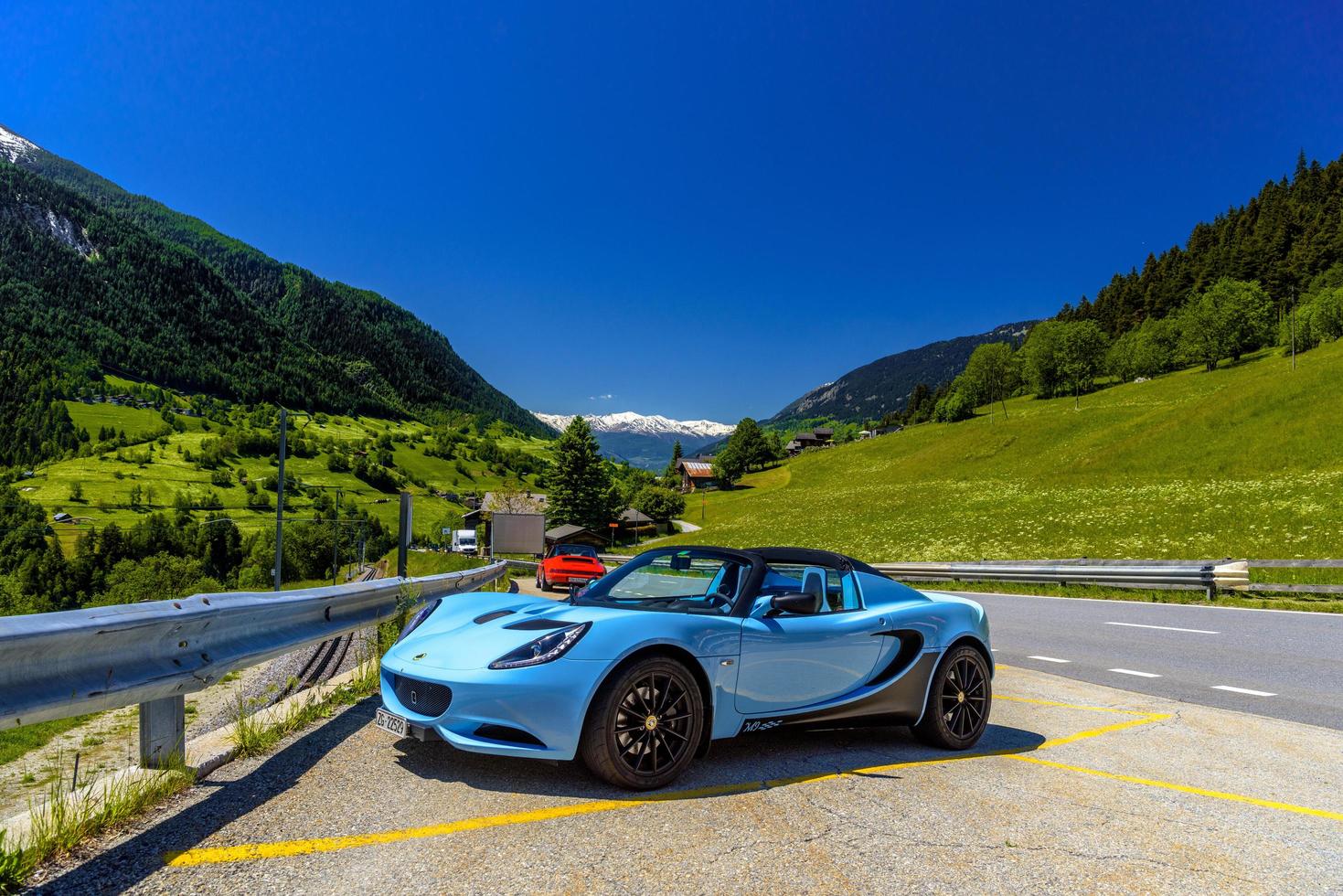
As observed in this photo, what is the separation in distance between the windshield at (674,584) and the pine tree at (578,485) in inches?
3171

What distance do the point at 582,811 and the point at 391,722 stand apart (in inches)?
46.9

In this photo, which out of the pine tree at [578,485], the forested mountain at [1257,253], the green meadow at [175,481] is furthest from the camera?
the green meadow at [175,481]

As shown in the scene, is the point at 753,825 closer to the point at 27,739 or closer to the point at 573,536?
the point at 27,739

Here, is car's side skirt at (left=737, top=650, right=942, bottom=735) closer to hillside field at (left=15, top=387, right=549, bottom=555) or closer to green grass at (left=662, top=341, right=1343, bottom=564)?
green grass at (left=662, top=341, right=1343, bottom=564)

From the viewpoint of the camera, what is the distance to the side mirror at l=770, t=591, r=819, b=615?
4320 millimetres

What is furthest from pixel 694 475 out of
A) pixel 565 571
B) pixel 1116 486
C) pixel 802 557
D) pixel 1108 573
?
pixel 802 557

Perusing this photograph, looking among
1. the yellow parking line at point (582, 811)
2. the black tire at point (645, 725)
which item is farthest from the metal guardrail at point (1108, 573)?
the black tire at point (645, 725)

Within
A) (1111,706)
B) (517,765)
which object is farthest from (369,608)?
(1111,706)

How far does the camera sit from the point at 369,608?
7.27 meters

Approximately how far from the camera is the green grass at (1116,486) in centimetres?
2972

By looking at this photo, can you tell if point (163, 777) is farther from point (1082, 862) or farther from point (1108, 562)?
point (1108, 562)

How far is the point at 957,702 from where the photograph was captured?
5.16 m

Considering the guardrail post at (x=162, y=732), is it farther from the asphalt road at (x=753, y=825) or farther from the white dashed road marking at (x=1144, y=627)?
the white dashed road marking at (x=1144, y=627)

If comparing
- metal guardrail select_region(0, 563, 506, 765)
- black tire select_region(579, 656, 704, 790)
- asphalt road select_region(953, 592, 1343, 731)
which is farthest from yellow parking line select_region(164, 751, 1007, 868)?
asphalt road select_region(953, 592, 1343, 731)
